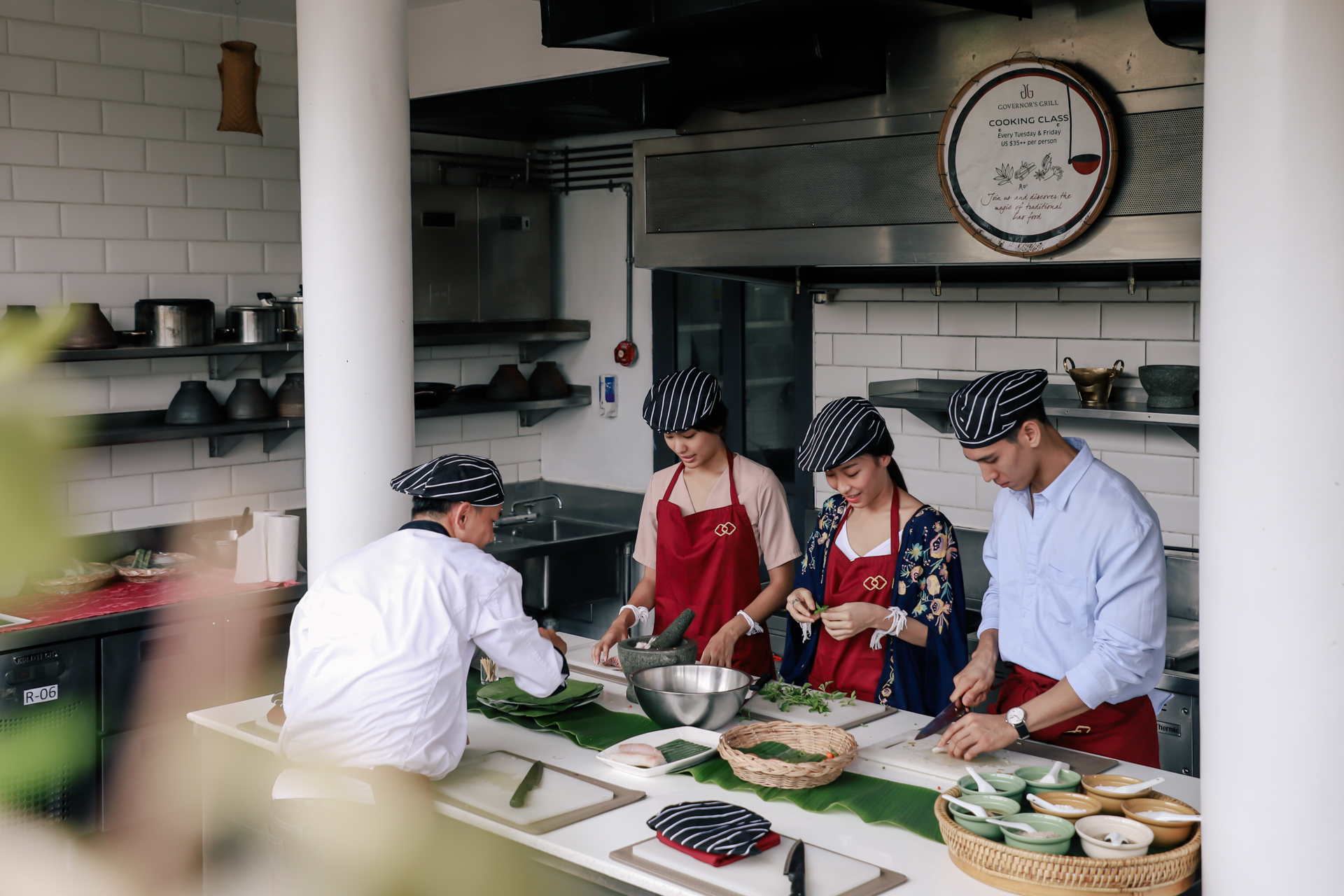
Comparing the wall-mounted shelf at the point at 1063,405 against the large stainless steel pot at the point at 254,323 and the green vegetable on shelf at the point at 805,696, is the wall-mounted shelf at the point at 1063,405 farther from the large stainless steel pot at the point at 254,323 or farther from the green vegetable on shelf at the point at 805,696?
the large stainless steel pot at the point at 254,323

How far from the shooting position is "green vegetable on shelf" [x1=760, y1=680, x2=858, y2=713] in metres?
3.18

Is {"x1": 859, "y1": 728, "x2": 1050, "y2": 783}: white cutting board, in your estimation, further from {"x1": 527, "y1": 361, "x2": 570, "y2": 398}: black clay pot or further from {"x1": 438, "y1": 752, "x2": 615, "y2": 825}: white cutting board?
{"x1": 527, "y1": 361, "x2": 570, "y2": 398}: black clay pot

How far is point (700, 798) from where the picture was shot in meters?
2.60

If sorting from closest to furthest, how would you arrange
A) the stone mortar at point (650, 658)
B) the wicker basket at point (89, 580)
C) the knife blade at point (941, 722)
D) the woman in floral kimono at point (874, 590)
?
1. the knife blade at point (941, 722)
2. the stone mortar at point (650, 658)
3. the woman in floral kimono at point (874, 590)
4. the wicker basket at point (89, 580)

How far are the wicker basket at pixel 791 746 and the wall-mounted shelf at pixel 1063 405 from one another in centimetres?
175

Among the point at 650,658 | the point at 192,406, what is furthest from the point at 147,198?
the point at 650,658

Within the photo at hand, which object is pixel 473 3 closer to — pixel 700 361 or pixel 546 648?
pixel 700 361

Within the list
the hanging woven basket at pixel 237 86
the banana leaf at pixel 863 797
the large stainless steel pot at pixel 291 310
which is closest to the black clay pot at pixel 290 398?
the large stainless steel pot at pixel 291 310

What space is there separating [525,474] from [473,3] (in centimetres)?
250

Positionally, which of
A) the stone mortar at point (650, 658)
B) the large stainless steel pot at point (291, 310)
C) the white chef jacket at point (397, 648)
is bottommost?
the stone mortar at point (650, 658)

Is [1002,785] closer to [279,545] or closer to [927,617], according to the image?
[927,617]

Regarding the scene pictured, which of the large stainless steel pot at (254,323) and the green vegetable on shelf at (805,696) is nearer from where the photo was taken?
the green vegetable on shelf at (805,696)

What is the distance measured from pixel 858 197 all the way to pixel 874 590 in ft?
4.21

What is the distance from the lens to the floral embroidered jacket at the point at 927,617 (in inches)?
133
